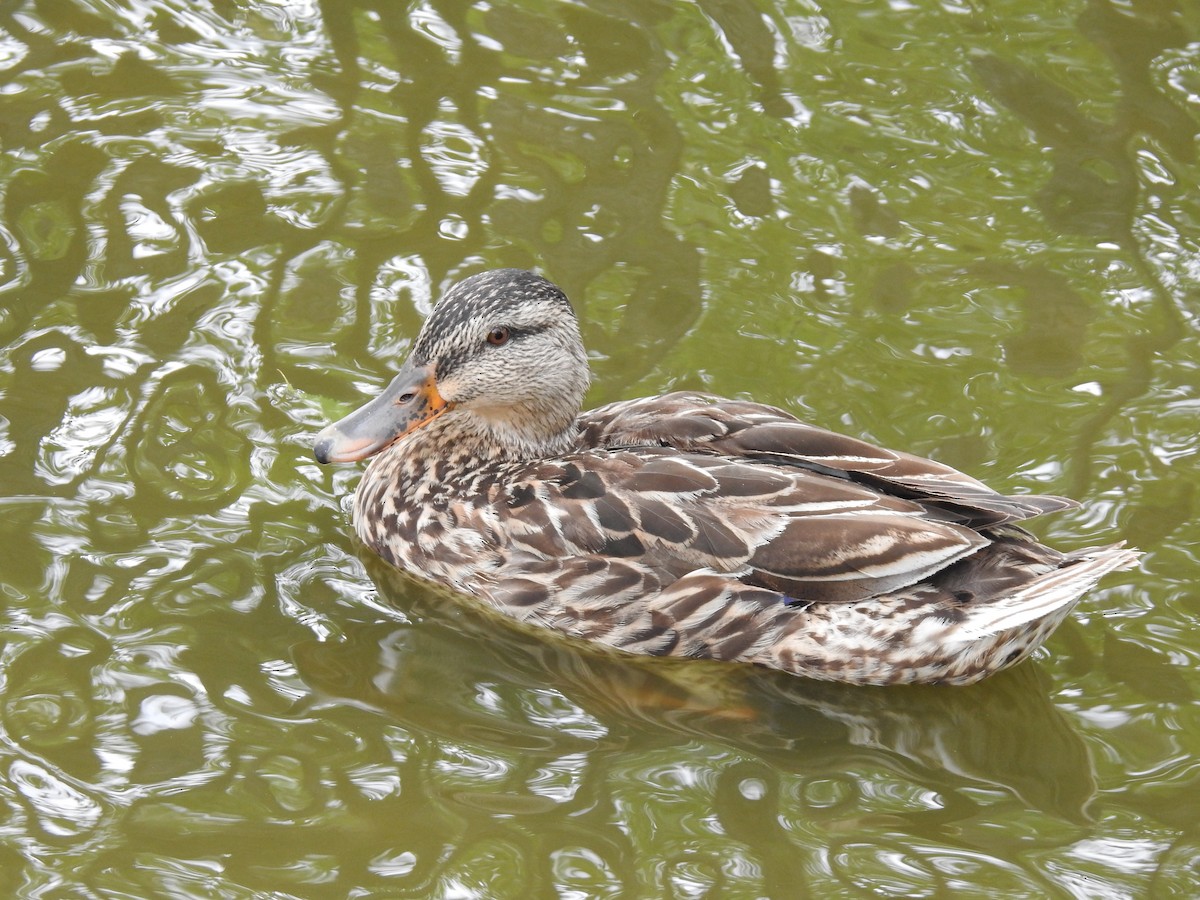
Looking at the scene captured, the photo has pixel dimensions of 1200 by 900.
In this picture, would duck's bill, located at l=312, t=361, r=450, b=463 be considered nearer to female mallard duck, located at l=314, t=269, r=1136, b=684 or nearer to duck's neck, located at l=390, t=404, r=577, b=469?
female mallard duck, located at l=314, t=269, r=1136, b=684

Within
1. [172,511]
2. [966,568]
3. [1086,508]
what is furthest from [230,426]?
[1086,508]

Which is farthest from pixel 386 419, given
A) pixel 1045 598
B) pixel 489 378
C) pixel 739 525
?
pixel 1045 598

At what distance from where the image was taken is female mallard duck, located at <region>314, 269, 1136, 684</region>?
19.0 ft

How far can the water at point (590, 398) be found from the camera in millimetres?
5234

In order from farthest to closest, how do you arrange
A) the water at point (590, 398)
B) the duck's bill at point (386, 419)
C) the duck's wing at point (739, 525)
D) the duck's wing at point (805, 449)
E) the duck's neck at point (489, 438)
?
the duck's neck at point (489, 438)
the duck's bill at point (386, 419)
the duck's wing at point (805, 449)
the duck's wing at point (739, 525)
the water at point (590, 398)

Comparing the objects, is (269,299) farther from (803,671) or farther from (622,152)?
(803,671)

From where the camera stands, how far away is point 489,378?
6.45 meters

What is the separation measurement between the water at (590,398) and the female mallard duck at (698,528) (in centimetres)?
20

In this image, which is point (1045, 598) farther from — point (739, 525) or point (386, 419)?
point (386, 419)

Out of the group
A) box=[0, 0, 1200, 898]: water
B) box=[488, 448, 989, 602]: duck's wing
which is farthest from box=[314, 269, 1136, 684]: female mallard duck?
box=[0, 0, 1200, 898]: water

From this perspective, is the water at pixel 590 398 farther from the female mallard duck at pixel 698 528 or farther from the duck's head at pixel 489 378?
the duck's head at pixel 489 378

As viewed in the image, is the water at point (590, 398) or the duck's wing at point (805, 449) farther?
the duck's wing at point (805, 449)

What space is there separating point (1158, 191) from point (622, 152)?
9.28 ft

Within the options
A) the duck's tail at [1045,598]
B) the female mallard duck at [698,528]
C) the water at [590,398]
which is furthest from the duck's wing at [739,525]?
the water at [590,398]
